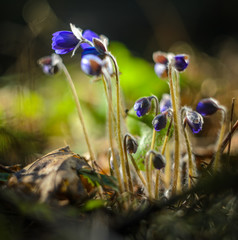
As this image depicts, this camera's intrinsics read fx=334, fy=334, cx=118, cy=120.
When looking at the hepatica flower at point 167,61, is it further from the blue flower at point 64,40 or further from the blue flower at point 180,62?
Result: the blue flower at point 64,40

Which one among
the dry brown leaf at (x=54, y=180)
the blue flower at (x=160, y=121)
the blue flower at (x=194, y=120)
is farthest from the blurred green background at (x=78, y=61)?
the blue flower at (x=194, y=120)

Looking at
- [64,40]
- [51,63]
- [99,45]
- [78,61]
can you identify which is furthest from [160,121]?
[78,61]

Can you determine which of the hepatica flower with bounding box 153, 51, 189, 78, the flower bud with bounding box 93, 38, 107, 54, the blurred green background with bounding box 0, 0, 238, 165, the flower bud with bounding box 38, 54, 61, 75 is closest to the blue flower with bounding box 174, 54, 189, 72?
the hepatica flower with bounding box 153, 51, 189, 78

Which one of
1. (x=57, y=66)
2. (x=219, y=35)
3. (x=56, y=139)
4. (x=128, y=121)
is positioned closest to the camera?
(x=57, y=66)

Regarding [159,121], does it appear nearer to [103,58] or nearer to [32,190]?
[103,58]

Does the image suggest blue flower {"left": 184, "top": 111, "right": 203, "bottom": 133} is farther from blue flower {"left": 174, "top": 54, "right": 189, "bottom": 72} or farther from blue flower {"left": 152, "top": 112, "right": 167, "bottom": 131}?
blue flower {"left": 174, "top": 54, "right": 189, "bottom": 72}

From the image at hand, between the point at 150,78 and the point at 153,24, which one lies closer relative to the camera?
the point at 150,78

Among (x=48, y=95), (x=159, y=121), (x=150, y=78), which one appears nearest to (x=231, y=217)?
(x=159, y=121)
